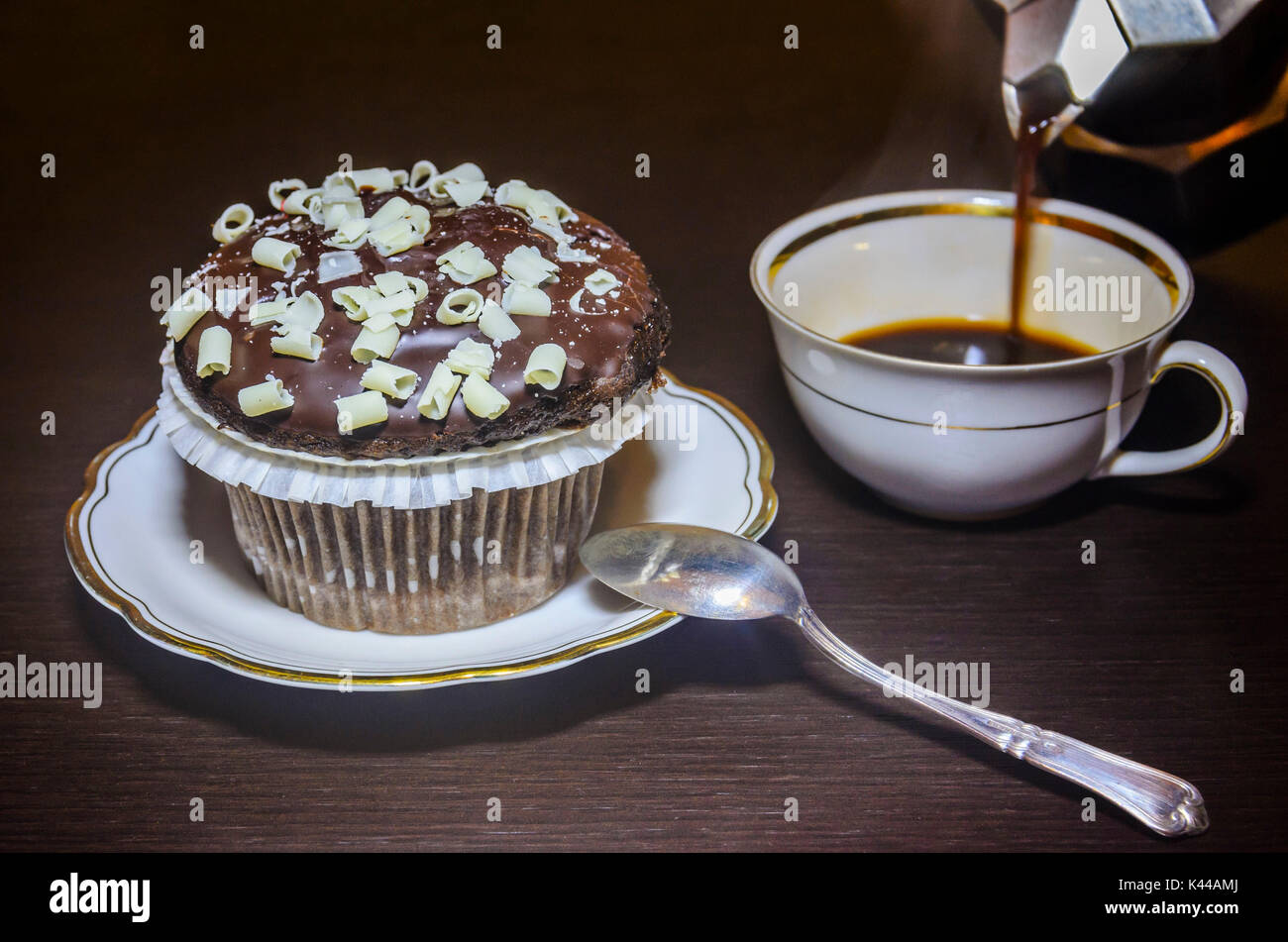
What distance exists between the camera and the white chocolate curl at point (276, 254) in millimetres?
1425

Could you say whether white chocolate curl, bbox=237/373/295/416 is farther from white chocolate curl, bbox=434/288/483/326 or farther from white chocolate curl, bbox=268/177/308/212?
white chocolate curl, bbox=268/177/308/212

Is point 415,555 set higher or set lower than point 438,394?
lower

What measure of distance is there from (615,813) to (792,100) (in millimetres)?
1866

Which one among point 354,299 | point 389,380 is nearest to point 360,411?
point 389,380

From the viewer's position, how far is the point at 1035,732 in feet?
4.09

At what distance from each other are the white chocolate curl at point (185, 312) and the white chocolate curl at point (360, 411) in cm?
26

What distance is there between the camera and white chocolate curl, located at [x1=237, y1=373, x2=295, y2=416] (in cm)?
127

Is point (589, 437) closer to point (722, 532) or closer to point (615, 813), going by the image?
point (722, 532)

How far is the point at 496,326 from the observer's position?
4.34ft

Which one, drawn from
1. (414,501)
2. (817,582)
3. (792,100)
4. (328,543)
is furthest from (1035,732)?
(792,100)

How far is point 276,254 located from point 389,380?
0.28 m

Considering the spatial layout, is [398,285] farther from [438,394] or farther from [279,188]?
[279,188]

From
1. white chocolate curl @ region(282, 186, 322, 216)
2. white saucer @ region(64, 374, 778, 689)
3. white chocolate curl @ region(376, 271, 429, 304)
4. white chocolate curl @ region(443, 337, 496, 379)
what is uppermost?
white chocolate curl @ region(282, 186, 322, 216)

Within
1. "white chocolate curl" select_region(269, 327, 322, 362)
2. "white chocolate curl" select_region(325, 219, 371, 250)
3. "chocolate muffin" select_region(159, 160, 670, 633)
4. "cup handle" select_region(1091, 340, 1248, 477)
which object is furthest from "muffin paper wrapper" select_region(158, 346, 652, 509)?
"cup handle" select_region(1091, 340, 1248, 477)
